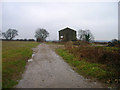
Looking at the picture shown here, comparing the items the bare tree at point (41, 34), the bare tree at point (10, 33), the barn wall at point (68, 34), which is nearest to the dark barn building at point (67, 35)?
the barn wall at point (68, 34)

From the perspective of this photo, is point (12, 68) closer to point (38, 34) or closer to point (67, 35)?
point (67, 35)

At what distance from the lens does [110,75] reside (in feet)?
15.8

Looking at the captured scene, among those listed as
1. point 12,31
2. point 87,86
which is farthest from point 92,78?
point 12,31

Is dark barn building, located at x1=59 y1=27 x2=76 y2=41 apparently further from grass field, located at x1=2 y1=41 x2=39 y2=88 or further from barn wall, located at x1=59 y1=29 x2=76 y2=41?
grass field, located at x1=2 y1=41 x2=39 y2=88

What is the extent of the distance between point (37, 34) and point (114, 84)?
241 ft

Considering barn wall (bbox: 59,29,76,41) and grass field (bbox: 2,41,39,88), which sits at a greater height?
barn wall (bbox: 59,29,76,41)

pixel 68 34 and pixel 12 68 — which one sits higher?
pixel 68 34

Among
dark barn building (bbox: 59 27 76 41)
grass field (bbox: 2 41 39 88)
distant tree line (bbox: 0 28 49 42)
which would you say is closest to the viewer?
grass field (bbox: 2 41 39 88)

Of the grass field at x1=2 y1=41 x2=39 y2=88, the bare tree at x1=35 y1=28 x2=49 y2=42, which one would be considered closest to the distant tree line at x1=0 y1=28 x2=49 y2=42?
the bare tree at x1=35 y1=28 x2=49 y2=42

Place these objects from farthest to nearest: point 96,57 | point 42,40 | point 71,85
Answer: point 42,40
point 96,57
point 71,85

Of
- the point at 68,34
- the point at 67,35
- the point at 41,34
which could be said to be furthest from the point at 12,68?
the point at 41,34

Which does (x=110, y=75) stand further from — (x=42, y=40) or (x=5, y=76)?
(x=42, y=40)

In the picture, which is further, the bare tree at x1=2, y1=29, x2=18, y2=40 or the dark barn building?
the bare tree at x1=2, y1=29, x2=18, y2=40

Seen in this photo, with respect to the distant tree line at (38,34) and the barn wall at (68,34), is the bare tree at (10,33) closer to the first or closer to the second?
the distant tree line at (38,34)
